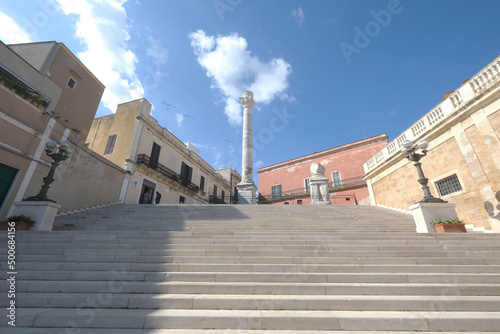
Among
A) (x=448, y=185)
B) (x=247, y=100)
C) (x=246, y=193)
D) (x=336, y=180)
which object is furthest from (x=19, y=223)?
(x=336, y=180)

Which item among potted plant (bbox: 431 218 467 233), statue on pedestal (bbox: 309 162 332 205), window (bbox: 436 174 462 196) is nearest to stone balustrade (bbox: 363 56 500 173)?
window (bbox: 436 174 462 196)

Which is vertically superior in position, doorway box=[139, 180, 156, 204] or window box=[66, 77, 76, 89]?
window box=[66, 77, 76, 89]

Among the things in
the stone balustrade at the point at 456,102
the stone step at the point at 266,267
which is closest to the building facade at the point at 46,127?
the stone step at the point at 266,267

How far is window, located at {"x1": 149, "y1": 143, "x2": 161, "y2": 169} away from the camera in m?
16.4

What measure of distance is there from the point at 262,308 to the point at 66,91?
1534 cm

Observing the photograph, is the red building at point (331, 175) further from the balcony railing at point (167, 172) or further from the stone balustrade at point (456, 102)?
the balcony railing at point (167, 172)

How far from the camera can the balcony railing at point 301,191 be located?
22.0 m

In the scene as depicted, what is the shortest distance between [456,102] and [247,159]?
1177 centimetres

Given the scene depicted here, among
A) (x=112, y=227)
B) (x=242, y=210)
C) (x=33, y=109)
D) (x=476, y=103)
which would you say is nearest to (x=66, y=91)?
(x=33, y=109)

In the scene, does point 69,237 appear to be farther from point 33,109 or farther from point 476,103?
point 476,103

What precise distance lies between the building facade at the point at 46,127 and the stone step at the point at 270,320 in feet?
26.5

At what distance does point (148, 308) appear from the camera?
120 inches

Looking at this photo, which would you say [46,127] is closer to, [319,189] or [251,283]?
[251,283]

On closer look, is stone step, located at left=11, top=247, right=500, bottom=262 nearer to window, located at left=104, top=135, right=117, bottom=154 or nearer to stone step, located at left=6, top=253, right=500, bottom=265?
stone step, located at left=6, top=253, right=500, bottom=265
